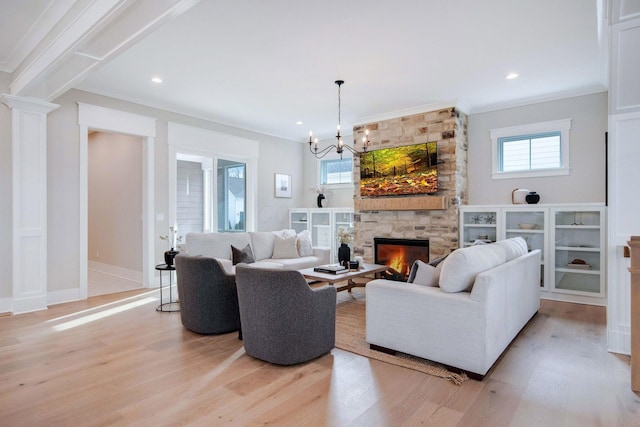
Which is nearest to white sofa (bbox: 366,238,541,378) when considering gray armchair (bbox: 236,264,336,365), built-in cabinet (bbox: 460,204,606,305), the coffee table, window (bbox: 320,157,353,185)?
gray armchair (bbox: 236,264,336,365)

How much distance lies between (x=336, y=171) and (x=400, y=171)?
2.10 m

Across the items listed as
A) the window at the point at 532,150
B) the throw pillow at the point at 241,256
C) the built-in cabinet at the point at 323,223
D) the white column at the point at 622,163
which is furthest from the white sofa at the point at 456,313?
the built-in cabinet at the point at 323,223

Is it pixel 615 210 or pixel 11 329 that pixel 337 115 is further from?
pixel 11 329

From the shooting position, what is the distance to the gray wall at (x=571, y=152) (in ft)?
16.4

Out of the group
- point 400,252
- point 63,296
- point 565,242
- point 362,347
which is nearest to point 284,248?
point 400,252

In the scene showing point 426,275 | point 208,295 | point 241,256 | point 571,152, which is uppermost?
point 571,152

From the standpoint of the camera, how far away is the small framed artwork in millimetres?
7725

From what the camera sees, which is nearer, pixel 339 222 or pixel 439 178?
pixel 439 178

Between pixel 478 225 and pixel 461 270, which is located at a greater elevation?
pixel 478 225

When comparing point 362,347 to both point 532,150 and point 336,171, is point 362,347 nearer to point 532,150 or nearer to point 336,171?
point 532,150

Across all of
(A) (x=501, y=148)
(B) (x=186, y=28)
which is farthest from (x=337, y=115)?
(B) (x=186, y=28)

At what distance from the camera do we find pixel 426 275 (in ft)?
9.59

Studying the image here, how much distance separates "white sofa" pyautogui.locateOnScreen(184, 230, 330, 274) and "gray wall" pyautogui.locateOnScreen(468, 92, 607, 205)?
285cm

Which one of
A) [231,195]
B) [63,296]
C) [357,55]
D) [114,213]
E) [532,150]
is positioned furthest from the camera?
[231,195]
